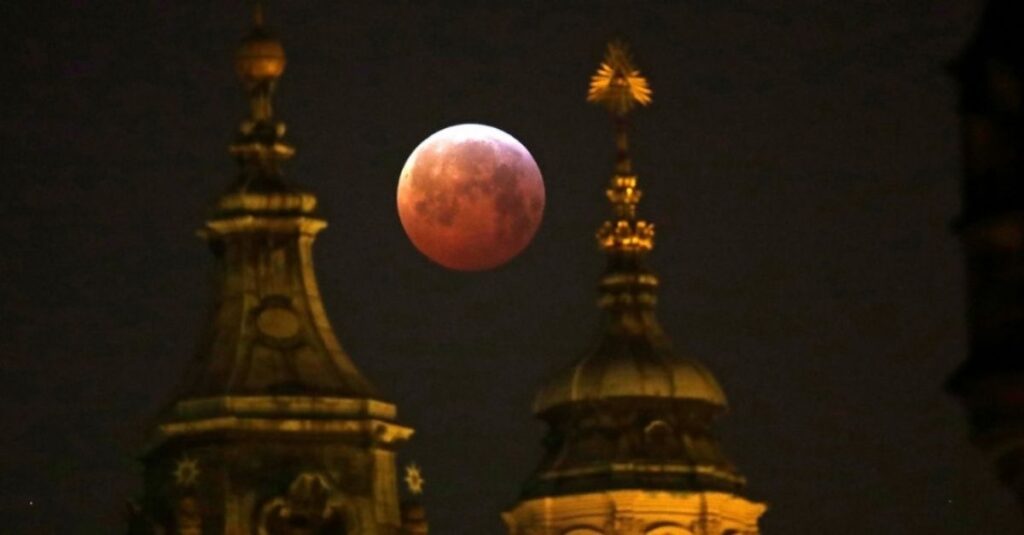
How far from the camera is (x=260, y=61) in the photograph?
216 ft

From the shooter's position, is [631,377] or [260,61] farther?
[631,377]

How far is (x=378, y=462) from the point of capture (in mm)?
58219

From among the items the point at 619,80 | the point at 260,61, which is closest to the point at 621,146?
the point at 619,80

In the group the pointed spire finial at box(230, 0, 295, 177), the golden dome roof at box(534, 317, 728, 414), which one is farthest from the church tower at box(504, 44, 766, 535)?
the pointed spire finial at box(230, 0, 295, 177)

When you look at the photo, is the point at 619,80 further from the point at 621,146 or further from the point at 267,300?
the point at 267,300

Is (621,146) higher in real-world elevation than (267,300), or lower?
higher

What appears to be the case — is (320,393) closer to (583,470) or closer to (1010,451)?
(583,470)

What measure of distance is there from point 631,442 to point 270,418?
28330mm

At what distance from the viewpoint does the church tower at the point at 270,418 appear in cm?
5775

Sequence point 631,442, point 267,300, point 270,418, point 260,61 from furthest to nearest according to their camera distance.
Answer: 1. point 631,442
2. point 260,61
3. point 267,300
4. point 270,418

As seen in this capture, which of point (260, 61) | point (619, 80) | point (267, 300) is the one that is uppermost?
point (619, 80)

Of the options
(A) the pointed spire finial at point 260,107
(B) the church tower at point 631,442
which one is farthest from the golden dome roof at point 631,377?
(A) the pointed spire finial at point 260,107

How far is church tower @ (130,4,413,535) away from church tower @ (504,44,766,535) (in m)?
23.6

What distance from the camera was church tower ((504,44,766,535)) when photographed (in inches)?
3317
